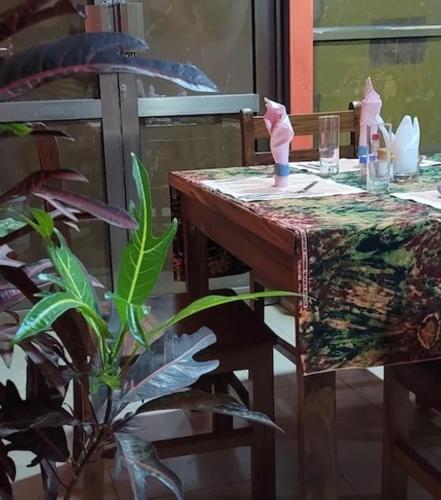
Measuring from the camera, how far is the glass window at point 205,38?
11.0 feet

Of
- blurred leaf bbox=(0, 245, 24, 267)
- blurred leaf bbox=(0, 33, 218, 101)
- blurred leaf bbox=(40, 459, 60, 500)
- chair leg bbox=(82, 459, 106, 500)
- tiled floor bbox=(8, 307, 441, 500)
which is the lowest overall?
tiled floor bbox=(8, 307, 441, 500)

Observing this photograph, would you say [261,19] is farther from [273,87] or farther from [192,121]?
[192,121]

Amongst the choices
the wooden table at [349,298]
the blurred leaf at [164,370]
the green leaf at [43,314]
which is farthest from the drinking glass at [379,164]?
the green leaf at [43,314]

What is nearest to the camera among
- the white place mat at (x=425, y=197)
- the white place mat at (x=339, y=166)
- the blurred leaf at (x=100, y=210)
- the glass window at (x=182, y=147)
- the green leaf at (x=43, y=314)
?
the green leaf at (x=43, y=314)

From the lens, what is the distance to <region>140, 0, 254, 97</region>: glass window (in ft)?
11.0

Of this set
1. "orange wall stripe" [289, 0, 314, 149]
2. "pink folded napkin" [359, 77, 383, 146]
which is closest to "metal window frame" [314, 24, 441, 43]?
"orange wall stripe" [289, 0, 314, 149]

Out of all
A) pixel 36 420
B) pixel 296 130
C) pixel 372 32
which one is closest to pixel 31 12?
pixel 36 420

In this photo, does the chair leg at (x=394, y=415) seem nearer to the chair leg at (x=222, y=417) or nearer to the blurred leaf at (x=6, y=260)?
the chair leg at (x=222, y=417)

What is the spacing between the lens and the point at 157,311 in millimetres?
1982

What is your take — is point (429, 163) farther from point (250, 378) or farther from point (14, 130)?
point (14, 130)

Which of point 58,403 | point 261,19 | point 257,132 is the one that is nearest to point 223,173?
point 257,132

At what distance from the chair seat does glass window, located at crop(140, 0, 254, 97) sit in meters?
1.57

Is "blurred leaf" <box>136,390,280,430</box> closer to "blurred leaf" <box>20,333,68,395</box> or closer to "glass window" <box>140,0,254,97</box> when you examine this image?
"blurred leaf" <box>20,333,68,395</box>

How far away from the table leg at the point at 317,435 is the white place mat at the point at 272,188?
513 mm
